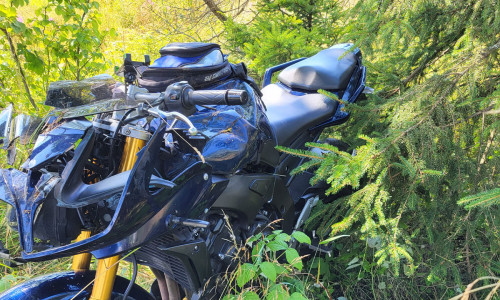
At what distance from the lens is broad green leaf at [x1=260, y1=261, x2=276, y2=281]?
1.52 meters

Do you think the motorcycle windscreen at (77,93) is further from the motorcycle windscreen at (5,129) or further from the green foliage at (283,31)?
the green foliage at (283,31)

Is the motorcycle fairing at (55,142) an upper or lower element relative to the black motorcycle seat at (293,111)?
upper

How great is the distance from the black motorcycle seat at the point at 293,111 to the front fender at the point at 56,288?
103cm

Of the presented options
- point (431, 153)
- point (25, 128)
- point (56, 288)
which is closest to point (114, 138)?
point (25, 128)

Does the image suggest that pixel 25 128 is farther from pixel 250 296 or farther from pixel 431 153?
pixel 431 153

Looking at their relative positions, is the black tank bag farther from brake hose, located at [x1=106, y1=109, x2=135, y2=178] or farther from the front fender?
the front fender

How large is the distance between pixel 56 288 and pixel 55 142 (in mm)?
588

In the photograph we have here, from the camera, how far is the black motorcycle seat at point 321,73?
246 centimetres

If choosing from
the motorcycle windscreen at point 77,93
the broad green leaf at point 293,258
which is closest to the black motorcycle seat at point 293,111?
the broad green leaf at point 293,258

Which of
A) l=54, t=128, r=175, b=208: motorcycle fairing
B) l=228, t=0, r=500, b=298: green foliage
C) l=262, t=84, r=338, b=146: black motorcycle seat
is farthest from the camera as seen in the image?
l=262, t=84, r=338, b=146: black motorcycle seat

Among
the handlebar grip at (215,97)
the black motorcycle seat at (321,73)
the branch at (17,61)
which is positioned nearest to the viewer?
the handlebar grip at (215,97)

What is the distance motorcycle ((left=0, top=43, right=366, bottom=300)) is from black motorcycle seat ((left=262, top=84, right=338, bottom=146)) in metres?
0.11

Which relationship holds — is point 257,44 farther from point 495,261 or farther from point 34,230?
point 34,230

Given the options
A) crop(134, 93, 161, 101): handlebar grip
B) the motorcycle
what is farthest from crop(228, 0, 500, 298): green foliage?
crop(134, 93, 161, 101): handlebar grip
